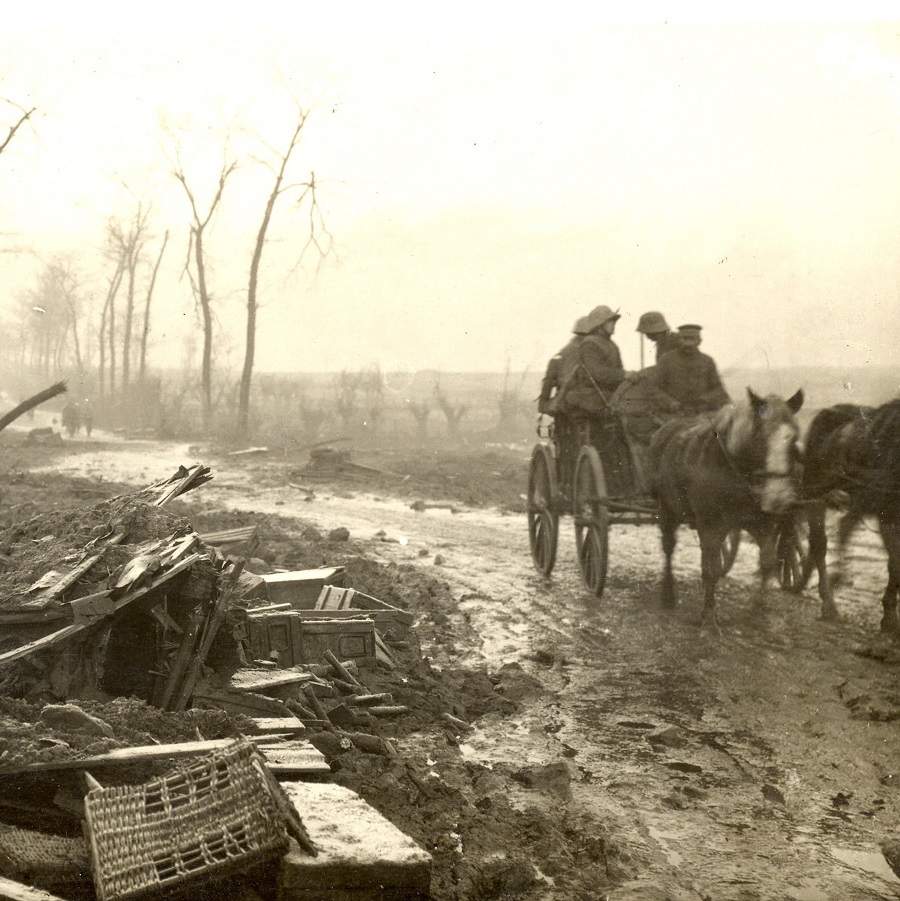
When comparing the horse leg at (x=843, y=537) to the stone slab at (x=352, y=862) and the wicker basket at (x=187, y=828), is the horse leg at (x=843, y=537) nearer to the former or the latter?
the stone slab at (x=352, y=862)

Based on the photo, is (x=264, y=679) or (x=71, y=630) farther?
(x=264, y=679)

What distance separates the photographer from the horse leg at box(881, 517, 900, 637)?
23.0 feet

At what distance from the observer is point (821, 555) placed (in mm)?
8195

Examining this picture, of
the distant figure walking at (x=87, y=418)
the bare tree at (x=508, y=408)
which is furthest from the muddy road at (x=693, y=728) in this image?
the distant figure walking at (x=87, y=418)

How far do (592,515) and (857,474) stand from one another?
2.54 meters

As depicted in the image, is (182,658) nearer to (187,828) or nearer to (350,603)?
(187,828)

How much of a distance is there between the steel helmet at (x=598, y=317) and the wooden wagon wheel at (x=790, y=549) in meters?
2.78

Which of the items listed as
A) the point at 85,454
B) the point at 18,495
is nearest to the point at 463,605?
the point at 18,495

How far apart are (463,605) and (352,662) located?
103 inches

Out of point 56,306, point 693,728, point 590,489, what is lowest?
point 693,728

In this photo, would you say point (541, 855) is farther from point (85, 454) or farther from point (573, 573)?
point (85, 454)

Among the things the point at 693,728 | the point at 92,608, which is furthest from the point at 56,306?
the point at 693,728

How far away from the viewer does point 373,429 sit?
105 feet

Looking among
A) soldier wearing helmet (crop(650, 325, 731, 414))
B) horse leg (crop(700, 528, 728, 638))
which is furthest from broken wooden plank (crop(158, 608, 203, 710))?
soldier wearing helmet (crop(650, 325, 731, 414))
